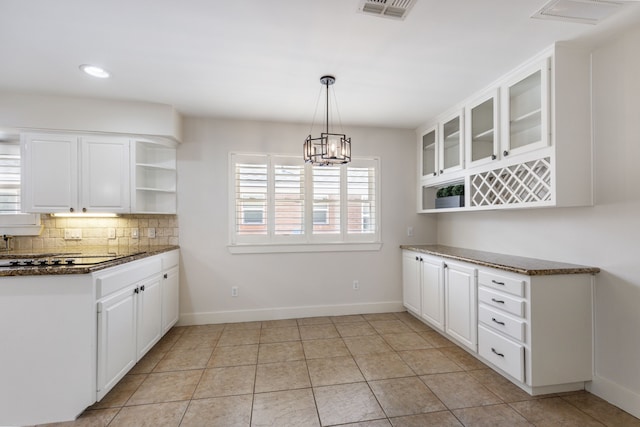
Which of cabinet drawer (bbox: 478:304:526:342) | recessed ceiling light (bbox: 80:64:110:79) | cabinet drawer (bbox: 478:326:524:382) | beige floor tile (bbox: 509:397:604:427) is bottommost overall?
beige floor tile (bbox: 509:397:604:427)

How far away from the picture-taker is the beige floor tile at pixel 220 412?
6.18 ft

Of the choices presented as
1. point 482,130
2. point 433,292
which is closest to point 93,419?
point 433,292

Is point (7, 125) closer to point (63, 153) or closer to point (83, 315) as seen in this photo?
point (63, 153)

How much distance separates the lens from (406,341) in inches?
122

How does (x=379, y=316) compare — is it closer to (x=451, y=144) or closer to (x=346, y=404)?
(x=346, y=404)

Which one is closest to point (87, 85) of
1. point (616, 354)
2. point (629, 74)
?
point (629, 74)

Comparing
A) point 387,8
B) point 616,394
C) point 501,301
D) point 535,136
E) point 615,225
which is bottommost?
point 616,394

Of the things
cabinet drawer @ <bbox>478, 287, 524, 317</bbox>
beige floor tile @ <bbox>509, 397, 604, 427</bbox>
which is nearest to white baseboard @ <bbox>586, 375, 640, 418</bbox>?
beige floor tile @ <bbox>509, 397, 604, 427</bbox>

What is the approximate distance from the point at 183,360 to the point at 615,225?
11.9ft

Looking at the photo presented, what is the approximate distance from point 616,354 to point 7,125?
5.56 m

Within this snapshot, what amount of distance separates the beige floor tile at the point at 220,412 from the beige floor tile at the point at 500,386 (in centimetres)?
181

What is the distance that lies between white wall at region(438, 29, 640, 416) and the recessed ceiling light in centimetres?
388

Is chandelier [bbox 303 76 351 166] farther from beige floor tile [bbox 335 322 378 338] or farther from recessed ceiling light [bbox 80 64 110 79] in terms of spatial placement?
beige floor tile [bbox 335 322 378 338]

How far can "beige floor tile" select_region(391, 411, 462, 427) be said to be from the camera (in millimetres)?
1861
